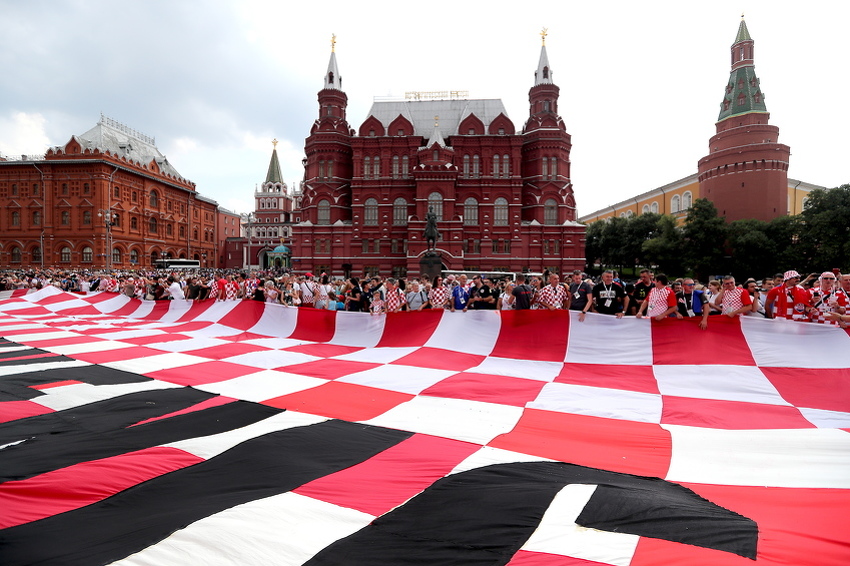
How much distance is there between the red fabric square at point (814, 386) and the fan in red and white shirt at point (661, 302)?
145 cm

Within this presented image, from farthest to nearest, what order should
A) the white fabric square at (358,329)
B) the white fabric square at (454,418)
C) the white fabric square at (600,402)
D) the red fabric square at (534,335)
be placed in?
the white fabric square at (358,329), the red fabric square at (534,335), the white fabric square at (600,402), the white fabric square at (454,418)

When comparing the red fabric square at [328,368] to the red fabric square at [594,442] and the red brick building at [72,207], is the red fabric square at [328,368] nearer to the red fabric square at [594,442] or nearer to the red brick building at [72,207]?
the red fabric square at [594,442]

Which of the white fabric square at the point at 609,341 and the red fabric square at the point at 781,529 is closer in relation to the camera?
the red fabric square at the point at 781,529

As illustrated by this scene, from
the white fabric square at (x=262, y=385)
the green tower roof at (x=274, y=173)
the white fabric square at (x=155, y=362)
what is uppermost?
the green tower roof at (x=274, y=173)

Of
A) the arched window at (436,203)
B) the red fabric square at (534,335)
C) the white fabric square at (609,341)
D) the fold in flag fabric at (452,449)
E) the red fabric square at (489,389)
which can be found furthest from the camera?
the arched window at (436,203)

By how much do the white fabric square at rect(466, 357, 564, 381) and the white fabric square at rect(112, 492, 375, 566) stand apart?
13.0 ft

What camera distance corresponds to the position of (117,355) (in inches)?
288

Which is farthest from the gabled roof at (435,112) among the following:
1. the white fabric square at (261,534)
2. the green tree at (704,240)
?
the white fabric square at (261,534)

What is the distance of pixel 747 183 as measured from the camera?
44312 millimetres

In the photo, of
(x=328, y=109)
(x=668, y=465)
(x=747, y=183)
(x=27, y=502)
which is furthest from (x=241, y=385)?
(x=747, y=183)

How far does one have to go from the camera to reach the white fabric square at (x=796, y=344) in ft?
17.7

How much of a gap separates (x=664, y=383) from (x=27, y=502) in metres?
6.46

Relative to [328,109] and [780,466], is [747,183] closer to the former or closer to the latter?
[328,109]

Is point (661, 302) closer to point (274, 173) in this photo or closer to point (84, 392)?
point (84, 392)
